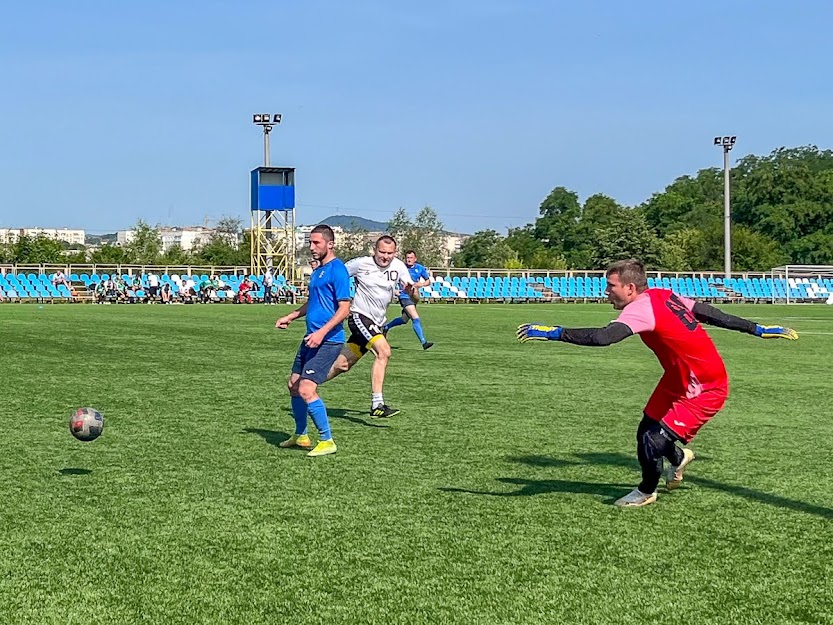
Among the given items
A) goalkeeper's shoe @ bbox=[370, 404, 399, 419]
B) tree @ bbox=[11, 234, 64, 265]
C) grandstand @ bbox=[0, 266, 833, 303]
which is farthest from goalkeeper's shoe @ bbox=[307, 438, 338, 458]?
tree @ bbox=[11, 234, 64, 265]

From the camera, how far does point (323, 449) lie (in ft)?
28.7

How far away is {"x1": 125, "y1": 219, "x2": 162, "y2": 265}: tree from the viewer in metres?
81.4

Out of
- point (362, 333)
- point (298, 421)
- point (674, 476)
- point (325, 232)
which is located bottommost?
point (674, 476)

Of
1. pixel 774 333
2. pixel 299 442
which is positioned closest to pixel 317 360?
pixel 299 442

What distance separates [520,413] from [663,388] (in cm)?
444

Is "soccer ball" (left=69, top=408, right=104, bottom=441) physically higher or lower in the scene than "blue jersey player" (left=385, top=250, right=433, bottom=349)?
Answer: lower

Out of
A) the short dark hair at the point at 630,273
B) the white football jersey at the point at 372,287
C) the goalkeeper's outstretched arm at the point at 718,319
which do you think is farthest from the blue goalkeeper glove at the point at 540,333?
the white football jersey at the point at 372,287

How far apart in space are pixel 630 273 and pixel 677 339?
1.63ft

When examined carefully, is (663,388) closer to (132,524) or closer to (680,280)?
(132,524)

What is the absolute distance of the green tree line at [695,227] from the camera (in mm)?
91125

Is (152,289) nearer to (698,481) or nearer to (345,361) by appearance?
(345,361)

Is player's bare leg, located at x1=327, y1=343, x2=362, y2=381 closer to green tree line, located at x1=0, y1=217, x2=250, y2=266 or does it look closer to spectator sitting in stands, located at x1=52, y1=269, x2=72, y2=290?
spectator sitting in stands, located at x1=52, y1=269, x2=72, y2=290

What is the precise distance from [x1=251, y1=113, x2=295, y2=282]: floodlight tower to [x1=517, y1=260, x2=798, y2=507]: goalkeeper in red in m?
50.0

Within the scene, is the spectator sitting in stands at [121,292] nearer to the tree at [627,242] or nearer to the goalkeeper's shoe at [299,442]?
the goalkeeper's shoe at [299,442]
